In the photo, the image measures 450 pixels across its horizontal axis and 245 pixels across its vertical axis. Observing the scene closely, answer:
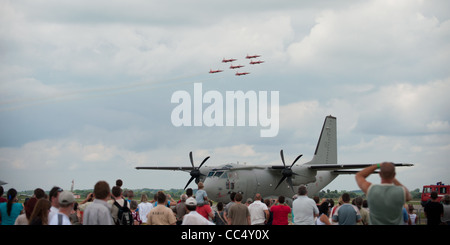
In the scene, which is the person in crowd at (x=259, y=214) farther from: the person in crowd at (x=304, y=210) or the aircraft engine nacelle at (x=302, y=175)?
the aircraft engine nacelle at (x=302, y=175)

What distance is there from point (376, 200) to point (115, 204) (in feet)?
22.5

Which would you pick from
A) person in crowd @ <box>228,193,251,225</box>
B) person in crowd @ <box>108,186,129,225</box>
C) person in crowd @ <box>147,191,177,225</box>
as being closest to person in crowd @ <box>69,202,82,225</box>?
person in crowd @ <box>108,186,129,225</box>

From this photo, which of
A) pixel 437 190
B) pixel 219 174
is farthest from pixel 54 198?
pixel 437 190

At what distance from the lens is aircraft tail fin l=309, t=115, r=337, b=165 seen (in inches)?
1959

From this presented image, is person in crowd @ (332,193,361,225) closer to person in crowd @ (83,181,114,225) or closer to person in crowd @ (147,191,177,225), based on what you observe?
person in crowd @ (147,191,177,225)

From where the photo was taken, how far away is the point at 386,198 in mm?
8648

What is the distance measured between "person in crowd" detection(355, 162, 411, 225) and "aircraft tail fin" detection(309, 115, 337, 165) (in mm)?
40102

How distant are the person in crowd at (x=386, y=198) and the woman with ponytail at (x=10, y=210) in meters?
8.55

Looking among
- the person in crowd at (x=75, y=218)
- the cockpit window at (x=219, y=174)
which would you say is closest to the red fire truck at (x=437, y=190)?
the cockpit window at (x=219, y=174)

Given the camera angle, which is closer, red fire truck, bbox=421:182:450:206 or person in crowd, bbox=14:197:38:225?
person in crowd, bbox=14:197:38:225

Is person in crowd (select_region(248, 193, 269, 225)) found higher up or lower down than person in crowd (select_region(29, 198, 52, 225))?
lower down

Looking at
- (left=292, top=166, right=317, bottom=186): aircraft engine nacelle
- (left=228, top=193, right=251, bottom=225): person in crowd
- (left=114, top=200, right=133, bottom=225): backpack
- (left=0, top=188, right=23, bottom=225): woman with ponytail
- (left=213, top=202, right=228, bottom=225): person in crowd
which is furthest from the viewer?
(left=292, top=166, right=317, bottom=186): aircraft engine nacelle

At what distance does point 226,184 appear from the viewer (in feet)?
118
